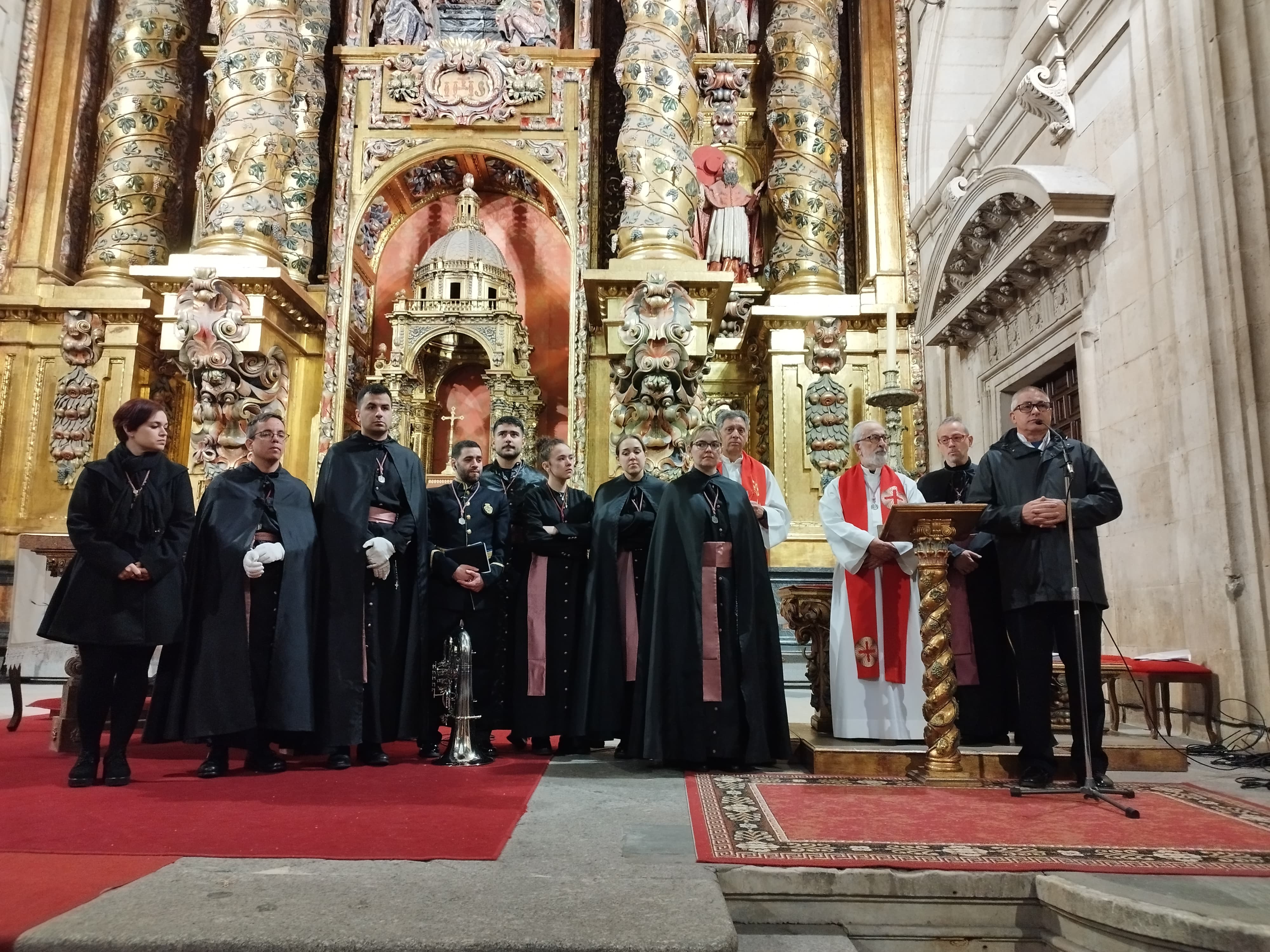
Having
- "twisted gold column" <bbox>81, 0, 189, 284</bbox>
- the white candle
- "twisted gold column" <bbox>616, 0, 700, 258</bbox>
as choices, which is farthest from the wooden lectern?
"twisted gold column" <bbox>81, 0, 189, 284</bbox>

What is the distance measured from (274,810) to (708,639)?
1849mm

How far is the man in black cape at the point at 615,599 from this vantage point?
428 centimetres

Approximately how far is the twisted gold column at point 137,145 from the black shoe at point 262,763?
269 inches

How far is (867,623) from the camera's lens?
14.2 feet

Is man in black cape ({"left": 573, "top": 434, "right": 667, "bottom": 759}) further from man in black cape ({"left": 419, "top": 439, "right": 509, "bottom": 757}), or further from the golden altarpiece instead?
the golden altarpiece

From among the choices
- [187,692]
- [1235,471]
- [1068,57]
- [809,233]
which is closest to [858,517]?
[1235,471]

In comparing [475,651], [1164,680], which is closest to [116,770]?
[475,651]

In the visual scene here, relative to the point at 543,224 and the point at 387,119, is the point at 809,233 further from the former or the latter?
the point at 387,119

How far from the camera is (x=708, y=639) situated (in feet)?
13.1

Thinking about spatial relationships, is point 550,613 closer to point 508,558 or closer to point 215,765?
point 508,558

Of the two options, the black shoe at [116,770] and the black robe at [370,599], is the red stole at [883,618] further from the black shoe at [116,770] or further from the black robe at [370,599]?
the black shoe at [116,770]

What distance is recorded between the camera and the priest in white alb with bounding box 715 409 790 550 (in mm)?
4723

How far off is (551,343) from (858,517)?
19.4 ft

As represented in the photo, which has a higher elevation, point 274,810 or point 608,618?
point 608,618
